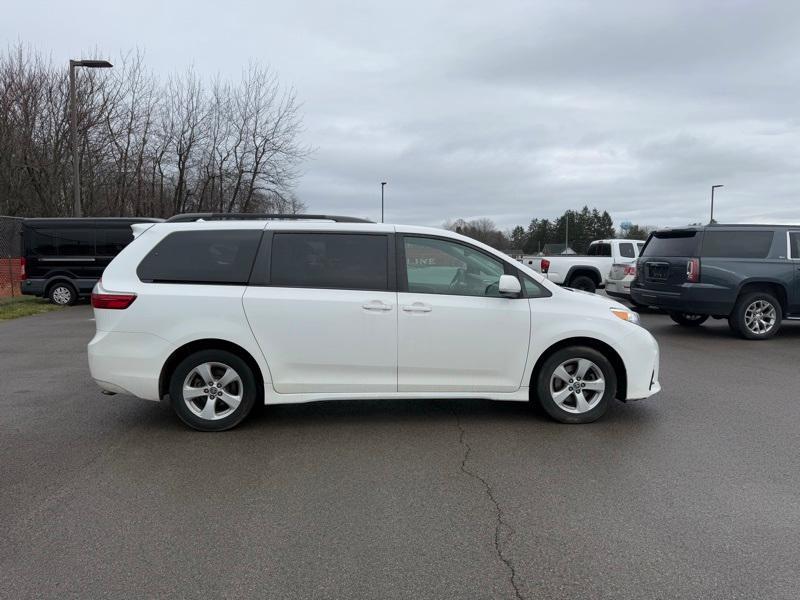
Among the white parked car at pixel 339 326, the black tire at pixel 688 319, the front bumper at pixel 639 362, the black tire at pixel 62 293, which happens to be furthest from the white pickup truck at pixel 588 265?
the black tire at pixel 62 293

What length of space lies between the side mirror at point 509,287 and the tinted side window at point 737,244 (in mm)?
6798

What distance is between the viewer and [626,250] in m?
16.6

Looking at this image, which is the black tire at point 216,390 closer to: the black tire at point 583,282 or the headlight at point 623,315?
the headlight at point 623,315

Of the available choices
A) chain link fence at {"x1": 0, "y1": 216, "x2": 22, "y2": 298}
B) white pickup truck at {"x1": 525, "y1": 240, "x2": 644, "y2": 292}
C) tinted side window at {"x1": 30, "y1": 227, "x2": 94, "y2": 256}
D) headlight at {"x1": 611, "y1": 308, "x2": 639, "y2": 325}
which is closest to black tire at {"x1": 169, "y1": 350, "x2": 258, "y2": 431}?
headlight at {"x1": 611, "y1": 308, "x2": 639, "y2": 325}

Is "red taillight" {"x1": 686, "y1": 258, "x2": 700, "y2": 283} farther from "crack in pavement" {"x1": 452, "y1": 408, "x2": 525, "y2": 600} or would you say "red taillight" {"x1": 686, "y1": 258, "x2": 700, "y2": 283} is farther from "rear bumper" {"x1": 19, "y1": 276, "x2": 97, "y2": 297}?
"rear bumper" {"x1": 19, "y1": 276, "x2": 97, "y2": 297}

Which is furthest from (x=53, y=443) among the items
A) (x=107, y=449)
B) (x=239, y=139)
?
(x=239, y=139)

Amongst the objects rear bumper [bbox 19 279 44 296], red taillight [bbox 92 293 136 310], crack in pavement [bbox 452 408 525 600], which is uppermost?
red taillight [bbox 92 293 136 310]

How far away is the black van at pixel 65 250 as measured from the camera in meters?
16.2

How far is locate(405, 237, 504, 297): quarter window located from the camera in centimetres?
521

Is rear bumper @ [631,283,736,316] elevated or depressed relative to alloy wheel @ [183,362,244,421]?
elevated

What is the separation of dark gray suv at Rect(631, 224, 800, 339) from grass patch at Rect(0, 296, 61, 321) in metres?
14.7

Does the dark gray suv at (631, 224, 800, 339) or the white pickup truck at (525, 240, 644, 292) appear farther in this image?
the white pickup truck at (525, 240, 644, 292)

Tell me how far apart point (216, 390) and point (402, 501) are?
2.12 m

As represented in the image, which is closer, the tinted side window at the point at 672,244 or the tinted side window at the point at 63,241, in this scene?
the tinted side window at the point at 672,244
